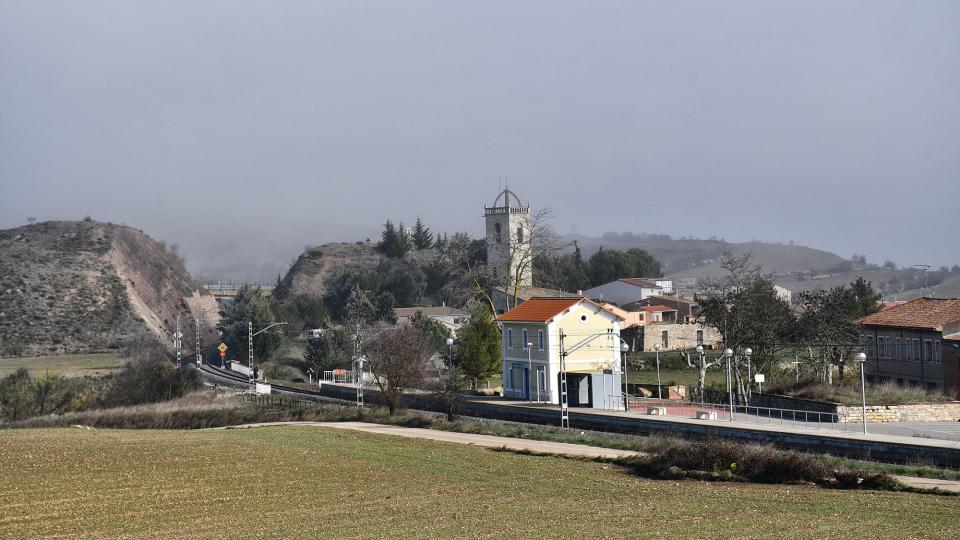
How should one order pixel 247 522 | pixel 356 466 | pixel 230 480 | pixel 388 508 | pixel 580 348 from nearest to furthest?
pixel 247 522 → pixel 388 508 → pixel 230 480 → pixel 356 466 → pixel 580 348

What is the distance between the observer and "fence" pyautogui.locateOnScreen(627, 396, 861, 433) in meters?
42.4

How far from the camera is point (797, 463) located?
94.6ft

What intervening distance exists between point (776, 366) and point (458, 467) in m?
37.0

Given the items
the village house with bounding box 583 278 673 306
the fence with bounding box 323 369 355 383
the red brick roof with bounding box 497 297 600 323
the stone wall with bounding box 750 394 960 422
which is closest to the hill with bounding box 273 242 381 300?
the village house with bounding box 583 278 673 306

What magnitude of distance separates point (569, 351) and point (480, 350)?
1177 cm

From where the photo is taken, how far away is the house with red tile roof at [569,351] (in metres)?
52.8

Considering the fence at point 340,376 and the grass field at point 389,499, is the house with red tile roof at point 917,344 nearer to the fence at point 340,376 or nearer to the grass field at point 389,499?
the grass field at point 389,499

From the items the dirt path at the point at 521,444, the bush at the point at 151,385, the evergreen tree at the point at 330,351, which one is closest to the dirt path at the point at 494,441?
the dirt path at the point at 521,444

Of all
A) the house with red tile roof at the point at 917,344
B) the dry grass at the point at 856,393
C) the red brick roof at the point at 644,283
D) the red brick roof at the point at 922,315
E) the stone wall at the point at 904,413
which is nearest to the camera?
the stone wall at the point at 904,413

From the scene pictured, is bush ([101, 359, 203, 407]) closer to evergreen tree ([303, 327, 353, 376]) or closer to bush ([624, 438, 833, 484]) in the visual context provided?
evergreen tree ([303, 327, 353, 376])

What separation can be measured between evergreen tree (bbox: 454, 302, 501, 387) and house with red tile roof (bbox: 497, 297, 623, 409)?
264 inches

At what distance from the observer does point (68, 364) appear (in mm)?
92125

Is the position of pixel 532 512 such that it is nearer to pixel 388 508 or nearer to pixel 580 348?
pixel 388 508

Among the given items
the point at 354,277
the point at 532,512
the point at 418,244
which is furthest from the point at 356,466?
the point at 418,244
